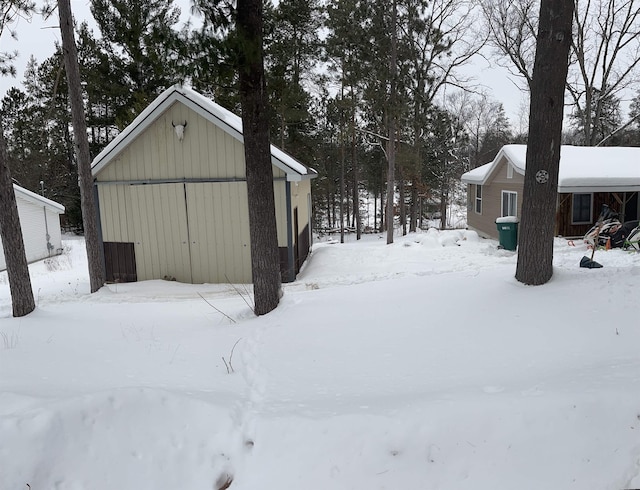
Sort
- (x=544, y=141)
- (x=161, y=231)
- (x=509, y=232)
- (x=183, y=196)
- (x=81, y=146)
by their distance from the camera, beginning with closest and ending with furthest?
(x=544, y=141)
(x=81, y=146)
(x=183, y=196)
(x=161, y=231)
(x=509, y=232)

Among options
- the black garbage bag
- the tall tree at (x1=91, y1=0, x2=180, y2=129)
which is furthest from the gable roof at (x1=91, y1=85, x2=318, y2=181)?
the tall tree at (x1=91, y1=0, x2=180, y2=129)

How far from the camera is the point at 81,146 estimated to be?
34.6 feet

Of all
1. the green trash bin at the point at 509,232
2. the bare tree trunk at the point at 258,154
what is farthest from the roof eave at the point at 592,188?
the bare tree trunk at the point at 258,154

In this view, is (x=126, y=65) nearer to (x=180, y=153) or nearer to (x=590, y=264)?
(x=180, y=153)

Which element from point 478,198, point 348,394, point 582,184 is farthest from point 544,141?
point 478,198

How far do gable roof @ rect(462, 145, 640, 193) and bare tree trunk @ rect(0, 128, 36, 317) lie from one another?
13.0 meters

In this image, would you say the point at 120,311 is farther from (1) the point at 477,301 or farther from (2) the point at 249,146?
(1) the point at 477,301

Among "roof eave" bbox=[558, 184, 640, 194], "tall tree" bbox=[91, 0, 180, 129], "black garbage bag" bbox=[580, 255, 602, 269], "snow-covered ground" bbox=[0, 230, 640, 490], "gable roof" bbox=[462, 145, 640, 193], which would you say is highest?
"tall tree" bbox=[91, 0, 180, 129]

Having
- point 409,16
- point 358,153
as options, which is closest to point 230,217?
point 409,16

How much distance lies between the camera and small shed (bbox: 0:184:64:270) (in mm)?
20562

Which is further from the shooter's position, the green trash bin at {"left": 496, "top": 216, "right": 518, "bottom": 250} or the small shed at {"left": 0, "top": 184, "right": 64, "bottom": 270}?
the small shed at {"left": 0, "top": 184, "right": 64, "bottom": 270}

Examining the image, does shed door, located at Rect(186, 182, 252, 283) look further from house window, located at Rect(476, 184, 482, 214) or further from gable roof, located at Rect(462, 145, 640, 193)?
house window, located at Rect(476, 184, 482, 214)

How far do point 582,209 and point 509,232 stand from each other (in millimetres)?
3576

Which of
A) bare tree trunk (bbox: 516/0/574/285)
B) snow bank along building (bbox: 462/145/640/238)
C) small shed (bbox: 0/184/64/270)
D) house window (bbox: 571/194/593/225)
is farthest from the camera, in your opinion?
small shed (bbox: 0/184/64/270)
